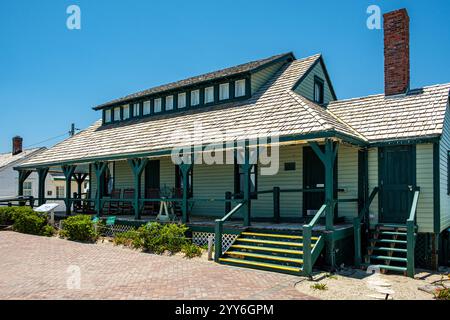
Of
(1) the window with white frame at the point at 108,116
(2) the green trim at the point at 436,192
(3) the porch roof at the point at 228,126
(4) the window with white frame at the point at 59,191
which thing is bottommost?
(4) the window with white frame at the point at 59,191

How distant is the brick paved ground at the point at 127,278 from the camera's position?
7773 millimetres

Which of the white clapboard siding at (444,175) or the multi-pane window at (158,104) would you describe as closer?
the white clapboard siding at (444,175)

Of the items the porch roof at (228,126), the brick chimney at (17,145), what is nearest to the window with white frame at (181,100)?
the porch roof at (228,126)

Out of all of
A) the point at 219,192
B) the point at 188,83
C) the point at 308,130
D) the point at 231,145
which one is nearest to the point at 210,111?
the point at 188,83

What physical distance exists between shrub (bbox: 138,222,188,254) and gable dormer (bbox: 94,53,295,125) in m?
6.43

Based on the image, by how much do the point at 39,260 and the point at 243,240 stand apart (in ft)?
19.5

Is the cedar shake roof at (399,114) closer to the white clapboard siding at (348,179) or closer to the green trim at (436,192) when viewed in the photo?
the green trim at (436,192)

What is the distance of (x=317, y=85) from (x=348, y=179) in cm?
570

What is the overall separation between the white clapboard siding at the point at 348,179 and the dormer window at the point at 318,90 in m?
4.41

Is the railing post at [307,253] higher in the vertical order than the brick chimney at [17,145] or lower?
lower

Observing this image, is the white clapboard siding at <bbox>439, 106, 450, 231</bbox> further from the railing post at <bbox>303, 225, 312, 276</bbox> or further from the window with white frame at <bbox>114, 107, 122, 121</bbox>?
the window with white frame at <bbox>114, 107, 122, 121</bbox>

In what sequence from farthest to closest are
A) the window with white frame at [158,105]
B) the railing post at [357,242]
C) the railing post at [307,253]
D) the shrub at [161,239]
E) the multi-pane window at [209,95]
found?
the window with white frame at [158,105] → the multi-pane window at [209,95] → the shrub at [161,239] → the railing post at [357,242] → the railing post at [307,253]

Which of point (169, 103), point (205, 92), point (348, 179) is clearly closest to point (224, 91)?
point (205, 92)

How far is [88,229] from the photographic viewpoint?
605 inches
